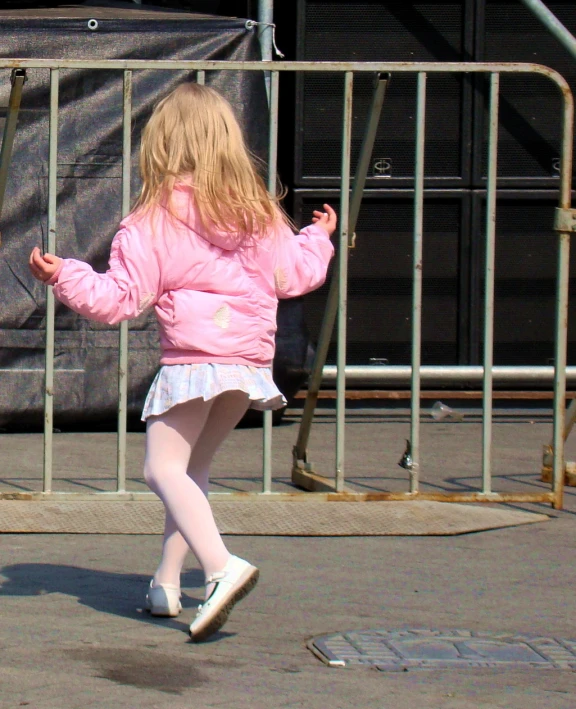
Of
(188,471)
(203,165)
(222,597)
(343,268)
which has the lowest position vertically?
(222,597)

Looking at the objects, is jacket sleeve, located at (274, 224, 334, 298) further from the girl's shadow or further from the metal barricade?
the metal barricade

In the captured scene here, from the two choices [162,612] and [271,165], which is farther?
[271,165]

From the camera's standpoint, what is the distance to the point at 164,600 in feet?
12.4

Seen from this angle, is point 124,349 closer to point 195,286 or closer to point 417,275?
point 417,275

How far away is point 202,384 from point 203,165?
565mm

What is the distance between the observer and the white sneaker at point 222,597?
347 centimetres

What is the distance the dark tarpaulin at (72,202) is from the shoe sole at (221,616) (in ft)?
11.2

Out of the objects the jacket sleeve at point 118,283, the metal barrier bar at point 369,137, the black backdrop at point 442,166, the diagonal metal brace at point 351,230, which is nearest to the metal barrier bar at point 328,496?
the diagonal metal brace at point 351,230

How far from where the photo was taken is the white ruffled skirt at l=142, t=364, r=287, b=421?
3561mm

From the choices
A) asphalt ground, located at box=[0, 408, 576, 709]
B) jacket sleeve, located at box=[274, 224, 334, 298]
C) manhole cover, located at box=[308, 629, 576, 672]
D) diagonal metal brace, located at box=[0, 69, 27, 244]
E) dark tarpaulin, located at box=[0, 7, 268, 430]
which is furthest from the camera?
dark tarpaulin, located at box=[0, 7, 268, 430]

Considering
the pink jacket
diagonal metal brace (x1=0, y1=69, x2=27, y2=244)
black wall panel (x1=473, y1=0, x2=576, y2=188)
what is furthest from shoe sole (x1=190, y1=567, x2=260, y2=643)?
black wall panel (x1=473, y1=0, x2=576, y2=188)

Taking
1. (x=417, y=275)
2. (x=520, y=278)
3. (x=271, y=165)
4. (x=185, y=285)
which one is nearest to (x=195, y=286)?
(x=185, y=285)

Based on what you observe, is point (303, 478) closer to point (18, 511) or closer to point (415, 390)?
point (415, 390)

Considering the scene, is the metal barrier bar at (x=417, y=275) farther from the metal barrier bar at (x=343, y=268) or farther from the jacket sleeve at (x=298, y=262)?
the jacket sleeve at (x=298, y=262)
